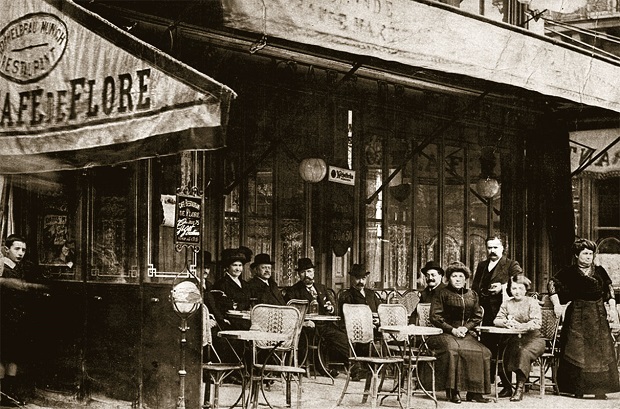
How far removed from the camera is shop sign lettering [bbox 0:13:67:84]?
7.78 meters

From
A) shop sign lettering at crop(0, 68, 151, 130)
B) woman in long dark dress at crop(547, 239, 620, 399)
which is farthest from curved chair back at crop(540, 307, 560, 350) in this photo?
shop sign lettering at crop(0, 68, 151, 130)

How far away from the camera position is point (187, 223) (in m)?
9.28

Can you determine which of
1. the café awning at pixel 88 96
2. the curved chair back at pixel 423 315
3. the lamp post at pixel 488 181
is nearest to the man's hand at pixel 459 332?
the curved chair back at pixel 423 315

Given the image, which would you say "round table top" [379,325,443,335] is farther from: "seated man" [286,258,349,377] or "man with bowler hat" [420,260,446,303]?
"man with bowler hat" [420,260,446,303]

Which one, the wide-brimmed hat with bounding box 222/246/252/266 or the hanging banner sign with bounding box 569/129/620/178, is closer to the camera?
the wide-brimmed hat with bounding box 222/246/252/266

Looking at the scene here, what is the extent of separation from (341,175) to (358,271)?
143 centimetres

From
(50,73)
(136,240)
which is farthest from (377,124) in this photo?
(50,73)

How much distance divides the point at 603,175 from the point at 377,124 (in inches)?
250

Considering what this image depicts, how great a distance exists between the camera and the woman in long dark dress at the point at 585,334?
1195cm

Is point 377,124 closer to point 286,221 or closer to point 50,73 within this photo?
point 286,221

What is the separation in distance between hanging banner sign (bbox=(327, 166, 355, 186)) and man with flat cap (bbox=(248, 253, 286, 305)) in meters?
1.63

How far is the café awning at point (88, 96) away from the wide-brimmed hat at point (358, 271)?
6664 mm

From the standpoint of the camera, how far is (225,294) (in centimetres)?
1271

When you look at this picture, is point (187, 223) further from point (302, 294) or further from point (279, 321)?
point (302, 294)
